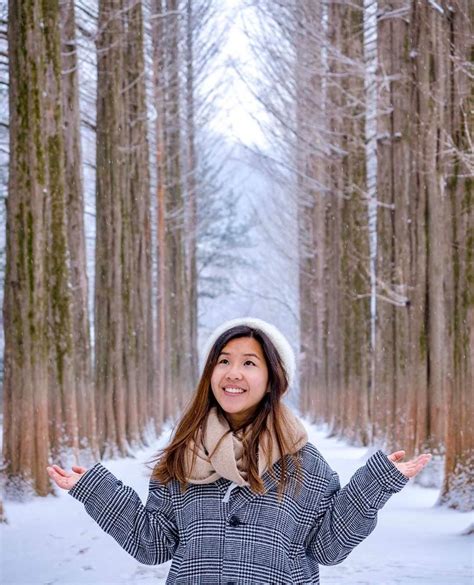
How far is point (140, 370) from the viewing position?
19.8 meters

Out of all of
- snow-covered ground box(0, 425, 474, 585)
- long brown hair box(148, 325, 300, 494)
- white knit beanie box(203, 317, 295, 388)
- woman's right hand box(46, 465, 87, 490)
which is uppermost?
white knit beanie box(203, 317, 295, 388)

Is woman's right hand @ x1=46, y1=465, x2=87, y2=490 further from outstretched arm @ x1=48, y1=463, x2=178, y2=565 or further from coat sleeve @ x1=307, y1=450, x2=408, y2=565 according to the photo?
coat sleeve @ x1=307, y1=450, x2=408, y2=565

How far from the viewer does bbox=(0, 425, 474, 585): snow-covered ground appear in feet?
23.6

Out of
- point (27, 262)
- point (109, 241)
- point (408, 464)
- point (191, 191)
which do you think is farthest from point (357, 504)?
point (191, 191)

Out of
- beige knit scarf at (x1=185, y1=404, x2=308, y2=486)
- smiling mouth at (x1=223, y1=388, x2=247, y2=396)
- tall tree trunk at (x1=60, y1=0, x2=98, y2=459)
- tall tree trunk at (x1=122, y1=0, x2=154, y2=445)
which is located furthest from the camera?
tall tree trunk at (x1=122, y1=0, x2=154, y2=445)

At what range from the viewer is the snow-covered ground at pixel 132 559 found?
23.6 feet

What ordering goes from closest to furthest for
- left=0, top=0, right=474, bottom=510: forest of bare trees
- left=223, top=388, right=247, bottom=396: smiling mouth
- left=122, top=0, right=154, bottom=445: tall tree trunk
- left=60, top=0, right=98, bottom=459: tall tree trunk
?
left=223, top=388, right=247, bottom=396: smiling mouth → left=0, top=0, right=474, bottom=510: forest of bare trees → left=60, top=0, right=98, bottom=459: tall tree trunk → left=122, top=0, right=154, bottom=445: tall tree trunk

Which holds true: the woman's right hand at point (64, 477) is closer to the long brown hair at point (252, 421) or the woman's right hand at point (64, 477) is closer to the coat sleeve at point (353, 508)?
the long brown hair at point (252, 421)

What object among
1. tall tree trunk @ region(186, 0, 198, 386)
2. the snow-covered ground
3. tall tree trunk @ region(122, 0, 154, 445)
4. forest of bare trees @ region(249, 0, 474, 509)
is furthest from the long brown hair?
tall tree trunk @ region(186, 0, 198, 386)

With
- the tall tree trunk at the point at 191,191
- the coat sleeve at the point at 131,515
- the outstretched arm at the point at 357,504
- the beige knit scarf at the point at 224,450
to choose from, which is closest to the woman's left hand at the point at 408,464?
the outstretched arm at the point at 357,504

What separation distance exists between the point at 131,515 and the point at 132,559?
4.85 meters

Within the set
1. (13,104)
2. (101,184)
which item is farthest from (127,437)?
(13,104)

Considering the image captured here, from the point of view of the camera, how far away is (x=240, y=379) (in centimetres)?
336

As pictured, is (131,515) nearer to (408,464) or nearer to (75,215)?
(408,464)
